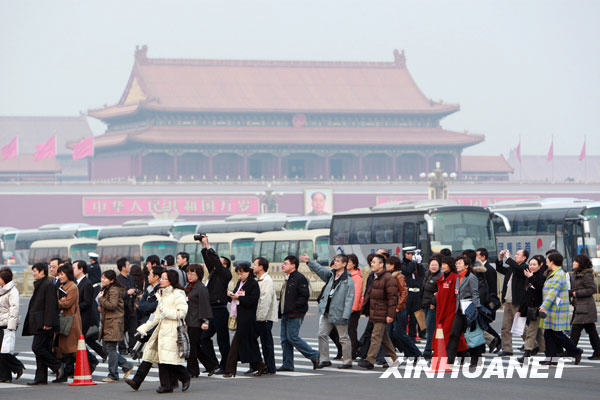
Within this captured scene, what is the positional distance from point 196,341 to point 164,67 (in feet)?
211

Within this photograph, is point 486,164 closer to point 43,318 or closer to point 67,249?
point 67,249

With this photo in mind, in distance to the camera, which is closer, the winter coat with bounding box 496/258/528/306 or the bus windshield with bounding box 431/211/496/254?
the winter coat with bounding box 496/258/528/306

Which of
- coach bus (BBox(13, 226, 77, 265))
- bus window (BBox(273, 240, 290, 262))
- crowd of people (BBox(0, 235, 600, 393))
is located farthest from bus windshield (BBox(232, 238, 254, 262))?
crowd of people (BBox(0, 235, 600, 393))

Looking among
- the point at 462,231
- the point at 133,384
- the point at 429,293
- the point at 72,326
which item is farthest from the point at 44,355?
the point at 462,231

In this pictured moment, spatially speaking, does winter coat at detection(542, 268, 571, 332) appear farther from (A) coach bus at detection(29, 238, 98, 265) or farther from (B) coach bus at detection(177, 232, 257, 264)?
(A) coach bus at detection(29, 238, 98, 265)

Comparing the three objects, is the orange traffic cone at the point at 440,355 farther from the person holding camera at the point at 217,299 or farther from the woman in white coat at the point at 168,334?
the woman in white coat at the point at 168,334

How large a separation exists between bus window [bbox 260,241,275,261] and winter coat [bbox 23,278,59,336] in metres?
21.6

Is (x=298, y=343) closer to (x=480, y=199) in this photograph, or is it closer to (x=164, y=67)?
(x=480, y=199)

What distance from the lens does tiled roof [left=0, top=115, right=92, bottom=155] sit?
9862 centimetres

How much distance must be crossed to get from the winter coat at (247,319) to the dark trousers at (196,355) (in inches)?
15.5

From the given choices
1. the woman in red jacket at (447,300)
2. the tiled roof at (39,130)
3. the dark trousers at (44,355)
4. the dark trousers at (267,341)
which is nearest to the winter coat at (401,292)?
the woman in red jacket at (447,300)

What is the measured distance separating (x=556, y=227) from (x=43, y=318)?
20098mm

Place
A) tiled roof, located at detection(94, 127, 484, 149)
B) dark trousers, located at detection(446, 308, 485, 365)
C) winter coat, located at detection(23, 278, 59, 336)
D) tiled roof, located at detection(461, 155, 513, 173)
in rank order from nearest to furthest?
winter coat, located at detection(23, 278, 59, 336) → dark trousers, located at detection(446, 308, 485, 365) → tiled roof, located at detection(94, 127, 484, 149) → tiled roof, located at detection(461, 155, 513, 173)

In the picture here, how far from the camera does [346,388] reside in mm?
11727
